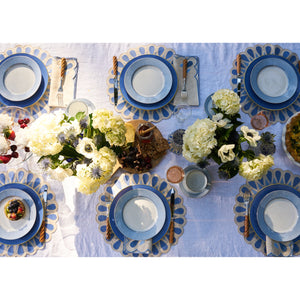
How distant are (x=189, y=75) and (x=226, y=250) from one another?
41.2 inches

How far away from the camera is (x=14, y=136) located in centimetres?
142

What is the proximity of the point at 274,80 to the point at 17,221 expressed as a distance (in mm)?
1703

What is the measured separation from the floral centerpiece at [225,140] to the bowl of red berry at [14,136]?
2.54ft

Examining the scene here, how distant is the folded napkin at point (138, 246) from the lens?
153cm

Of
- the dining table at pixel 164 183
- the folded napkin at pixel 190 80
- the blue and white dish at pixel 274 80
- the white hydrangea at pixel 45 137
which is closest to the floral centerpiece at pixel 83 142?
the white hydrangea at pixel 45 137

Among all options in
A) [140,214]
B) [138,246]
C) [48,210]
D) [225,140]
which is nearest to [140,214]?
[140,214]

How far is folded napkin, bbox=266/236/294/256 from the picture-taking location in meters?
1.53

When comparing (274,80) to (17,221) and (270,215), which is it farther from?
(17,221)

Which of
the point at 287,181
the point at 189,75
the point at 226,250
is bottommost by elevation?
the point at 226,250

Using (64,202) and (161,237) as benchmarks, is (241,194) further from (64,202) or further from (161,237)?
(64,202)

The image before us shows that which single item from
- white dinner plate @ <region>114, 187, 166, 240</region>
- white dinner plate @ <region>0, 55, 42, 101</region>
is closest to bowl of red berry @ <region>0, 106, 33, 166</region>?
white dinner plate @ <region>0, 55, 42, 101</region>

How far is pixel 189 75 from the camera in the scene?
172cm

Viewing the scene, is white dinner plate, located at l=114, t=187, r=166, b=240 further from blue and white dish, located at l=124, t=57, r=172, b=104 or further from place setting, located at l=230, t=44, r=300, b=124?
place setting, located at l=230, t=44, r=300, b=124
